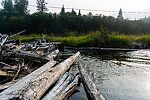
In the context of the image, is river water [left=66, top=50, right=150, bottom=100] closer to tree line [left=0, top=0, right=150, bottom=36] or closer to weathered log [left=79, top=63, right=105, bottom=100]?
weathered log [left=79, top=63, right=105, bottom=100]

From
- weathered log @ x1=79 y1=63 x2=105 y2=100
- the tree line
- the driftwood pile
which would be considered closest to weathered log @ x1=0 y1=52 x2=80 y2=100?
the driftwood pile

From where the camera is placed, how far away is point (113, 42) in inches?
1153

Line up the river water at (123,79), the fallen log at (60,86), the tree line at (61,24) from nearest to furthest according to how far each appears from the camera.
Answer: the fallen log at (60,86) < the river water at (123,79) < the tree line at (61,24)

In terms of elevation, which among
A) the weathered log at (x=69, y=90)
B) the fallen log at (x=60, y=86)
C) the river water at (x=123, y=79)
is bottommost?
the river water at (x=123, y=79)

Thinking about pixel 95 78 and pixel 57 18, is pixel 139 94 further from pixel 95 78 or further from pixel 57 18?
pixel 57 18

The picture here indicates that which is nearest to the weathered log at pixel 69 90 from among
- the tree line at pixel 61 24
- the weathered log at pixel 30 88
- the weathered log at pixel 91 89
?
the weathered log at pixel 91 89

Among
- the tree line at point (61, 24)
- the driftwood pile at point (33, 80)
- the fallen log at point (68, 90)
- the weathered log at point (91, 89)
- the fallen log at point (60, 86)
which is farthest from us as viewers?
the tree line at point (61, 24)

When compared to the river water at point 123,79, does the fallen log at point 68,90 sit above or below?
above

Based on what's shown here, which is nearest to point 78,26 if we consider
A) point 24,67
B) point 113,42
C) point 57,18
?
point 57,18

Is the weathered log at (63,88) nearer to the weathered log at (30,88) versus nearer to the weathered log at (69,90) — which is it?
the weathered log at (69,90)

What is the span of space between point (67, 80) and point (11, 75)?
2.08 meters

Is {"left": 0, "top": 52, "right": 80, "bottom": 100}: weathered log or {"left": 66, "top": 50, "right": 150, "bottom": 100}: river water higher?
{"left": 0, "top": 52, "right": 80, "bottom": 100}: weathered log

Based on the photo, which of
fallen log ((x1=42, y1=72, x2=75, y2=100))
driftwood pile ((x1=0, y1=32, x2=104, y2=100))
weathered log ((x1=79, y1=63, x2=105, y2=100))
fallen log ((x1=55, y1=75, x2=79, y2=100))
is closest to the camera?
driftwood pile ((x1=0, y1=32, x2=104, y2=100))

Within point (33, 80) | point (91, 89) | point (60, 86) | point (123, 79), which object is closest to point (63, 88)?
point (60, 86)
